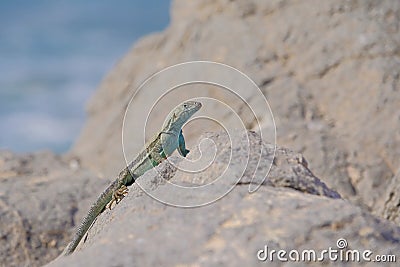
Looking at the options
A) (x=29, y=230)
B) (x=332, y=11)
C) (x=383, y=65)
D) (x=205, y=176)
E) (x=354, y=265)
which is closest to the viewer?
A: (x=354, y=265)

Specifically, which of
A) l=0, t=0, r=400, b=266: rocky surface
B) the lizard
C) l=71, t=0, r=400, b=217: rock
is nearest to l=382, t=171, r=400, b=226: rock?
l=0, t=0, r=400, b=266: rocky surface

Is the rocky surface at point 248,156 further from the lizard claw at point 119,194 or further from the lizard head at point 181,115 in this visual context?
the lizard head at point 181,115

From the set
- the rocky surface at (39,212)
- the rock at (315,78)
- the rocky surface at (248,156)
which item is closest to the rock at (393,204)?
the rocky surface at (248,156)

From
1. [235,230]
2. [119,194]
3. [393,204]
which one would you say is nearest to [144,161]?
[119,194]

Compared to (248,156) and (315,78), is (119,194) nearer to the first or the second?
(248,156)

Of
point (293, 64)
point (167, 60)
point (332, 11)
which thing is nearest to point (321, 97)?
point (293, 64)

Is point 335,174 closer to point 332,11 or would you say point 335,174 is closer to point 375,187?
point 375,187
